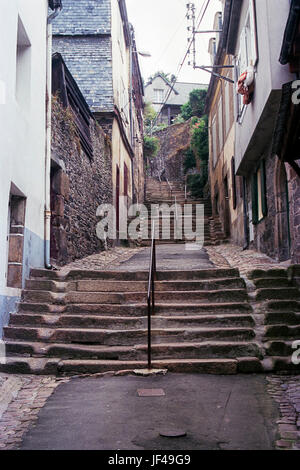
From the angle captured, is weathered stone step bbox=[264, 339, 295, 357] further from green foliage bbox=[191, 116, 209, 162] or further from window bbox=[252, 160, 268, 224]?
green foliage bbox=[191, 116, 209, 162]

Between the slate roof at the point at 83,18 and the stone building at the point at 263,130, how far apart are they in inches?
179

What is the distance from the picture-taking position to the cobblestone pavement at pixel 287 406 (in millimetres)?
3375

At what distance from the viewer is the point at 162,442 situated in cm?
334

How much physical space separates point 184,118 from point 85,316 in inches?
1286

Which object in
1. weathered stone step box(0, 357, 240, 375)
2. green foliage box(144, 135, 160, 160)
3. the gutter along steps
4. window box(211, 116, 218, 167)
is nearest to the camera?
weathered stone step box(0, 357, 240, 375)

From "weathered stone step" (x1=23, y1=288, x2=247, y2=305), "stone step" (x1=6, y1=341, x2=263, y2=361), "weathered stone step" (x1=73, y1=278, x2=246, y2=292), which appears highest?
"weathered stone step" (x1=73, y1=278, x2=246, y2=292)

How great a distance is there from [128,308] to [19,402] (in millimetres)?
2501

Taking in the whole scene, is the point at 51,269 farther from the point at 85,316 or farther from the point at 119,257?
the point at 119,257

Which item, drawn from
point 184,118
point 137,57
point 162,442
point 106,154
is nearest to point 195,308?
point 162,442

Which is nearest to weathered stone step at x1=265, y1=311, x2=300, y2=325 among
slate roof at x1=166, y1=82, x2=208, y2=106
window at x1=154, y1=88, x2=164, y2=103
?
slate roof at x1=166, y1=82, x2=208, y2=106

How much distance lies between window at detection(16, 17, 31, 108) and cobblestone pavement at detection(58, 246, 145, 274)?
2.76 m

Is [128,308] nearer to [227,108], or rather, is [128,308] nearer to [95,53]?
[227,108]

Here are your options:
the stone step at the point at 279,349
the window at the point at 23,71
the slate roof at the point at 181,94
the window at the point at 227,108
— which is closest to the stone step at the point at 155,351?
the stone step at the point at 279,349

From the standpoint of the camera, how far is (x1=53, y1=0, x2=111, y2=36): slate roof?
15.2 meters
